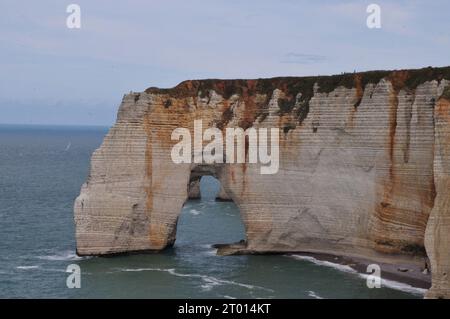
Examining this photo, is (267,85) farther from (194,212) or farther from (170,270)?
(194,212)

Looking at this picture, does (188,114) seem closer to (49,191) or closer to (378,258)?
(378,258)

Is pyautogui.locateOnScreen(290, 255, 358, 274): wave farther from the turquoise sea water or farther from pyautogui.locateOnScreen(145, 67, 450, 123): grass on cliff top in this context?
pyautogui.locateOnScreen(145, 67, 450, 123): grass on cliff top

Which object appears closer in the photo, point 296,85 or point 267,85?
point 296,85

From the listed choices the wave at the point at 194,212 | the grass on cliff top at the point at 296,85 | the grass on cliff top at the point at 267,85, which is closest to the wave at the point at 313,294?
the grass on cliff top at the point at 296,85

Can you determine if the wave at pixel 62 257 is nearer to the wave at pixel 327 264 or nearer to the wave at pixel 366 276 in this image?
the wave at pixel 327 264

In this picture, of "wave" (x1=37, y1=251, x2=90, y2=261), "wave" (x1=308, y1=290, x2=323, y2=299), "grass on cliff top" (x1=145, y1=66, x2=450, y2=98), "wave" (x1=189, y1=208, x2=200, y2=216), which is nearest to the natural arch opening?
"wave" (x1=189, y1=208, x2=200, y2=216)

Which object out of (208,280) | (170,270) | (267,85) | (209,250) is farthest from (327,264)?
(267,85)
